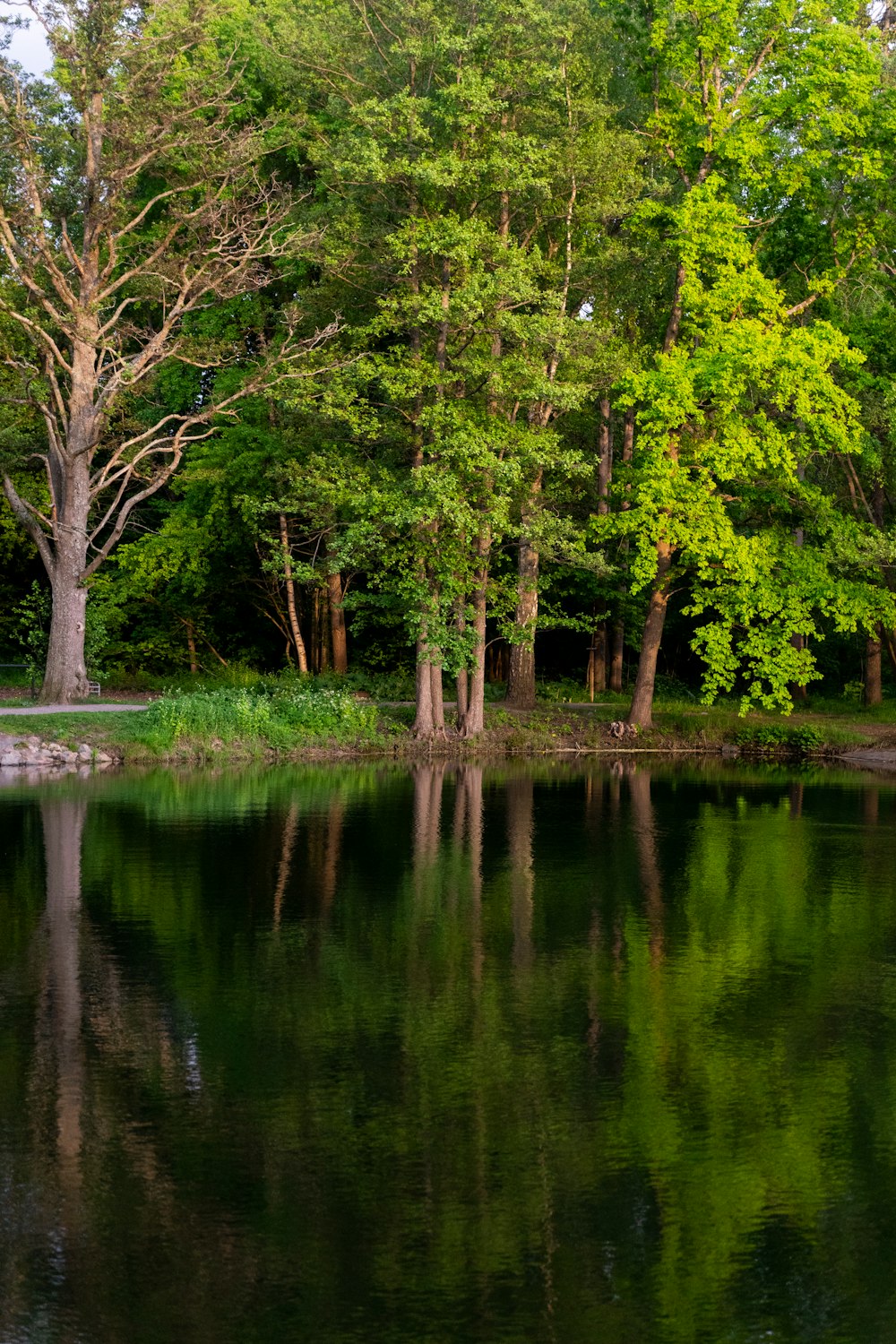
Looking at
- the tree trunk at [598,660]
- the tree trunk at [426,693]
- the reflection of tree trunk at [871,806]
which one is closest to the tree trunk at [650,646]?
the tree trunk at [426,693]

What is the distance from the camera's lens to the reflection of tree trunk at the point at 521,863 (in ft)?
43.5

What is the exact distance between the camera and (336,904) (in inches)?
588

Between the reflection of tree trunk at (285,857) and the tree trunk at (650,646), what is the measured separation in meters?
14.6

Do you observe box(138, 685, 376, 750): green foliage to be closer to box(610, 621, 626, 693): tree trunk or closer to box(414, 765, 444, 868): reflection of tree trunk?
box(414, 765, 444, 868): reflection of tree trunk

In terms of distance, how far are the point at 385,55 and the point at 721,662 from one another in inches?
602

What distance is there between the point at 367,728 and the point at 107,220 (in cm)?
1286

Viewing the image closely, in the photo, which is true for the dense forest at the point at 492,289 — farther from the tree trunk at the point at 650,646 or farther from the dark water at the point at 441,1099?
the dark water at the point at 441,1099

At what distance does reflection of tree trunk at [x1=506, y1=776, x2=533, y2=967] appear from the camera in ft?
43.5

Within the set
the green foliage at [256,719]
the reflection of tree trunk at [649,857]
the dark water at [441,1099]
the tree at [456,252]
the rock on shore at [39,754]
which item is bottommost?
the dark water at [441,1099]

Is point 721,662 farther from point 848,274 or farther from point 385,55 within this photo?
point 385,55

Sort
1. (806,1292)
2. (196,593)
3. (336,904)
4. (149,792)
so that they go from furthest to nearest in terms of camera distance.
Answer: (196,593), (149,792), (336,904), (806,1292)

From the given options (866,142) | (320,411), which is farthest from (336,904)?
(866,142)

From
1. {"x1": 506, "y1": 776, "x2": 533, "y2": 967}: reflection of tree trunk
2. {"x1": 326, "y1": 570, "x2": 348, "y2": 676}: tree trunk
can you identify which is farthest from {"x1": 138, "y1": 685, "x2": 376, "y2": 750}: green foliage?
{"x1": 326, "y1": 570, "x2": 348, "y2": 676}: tree trunk

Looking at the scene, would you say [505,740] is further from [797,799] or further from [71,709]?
[797,799]
